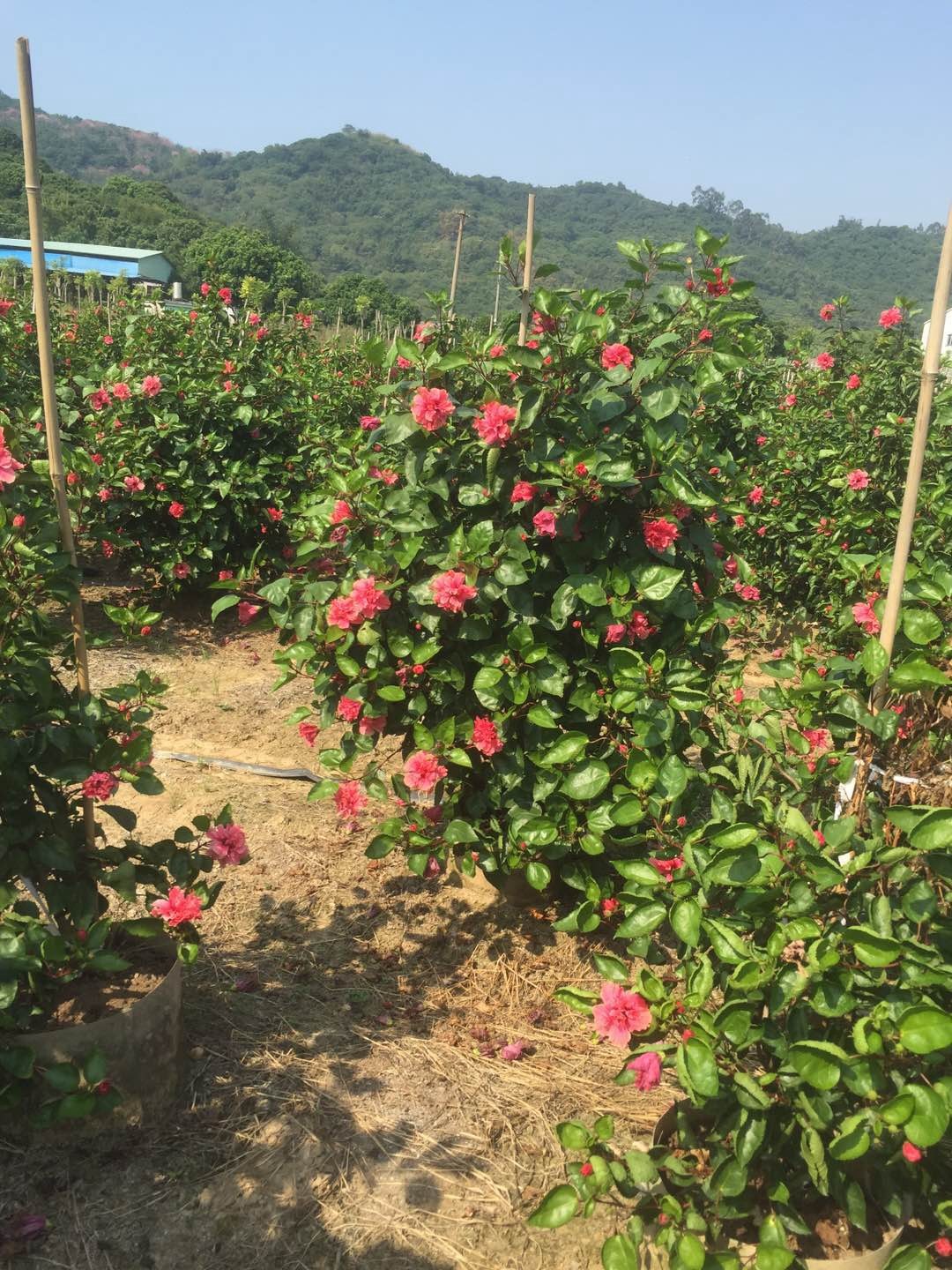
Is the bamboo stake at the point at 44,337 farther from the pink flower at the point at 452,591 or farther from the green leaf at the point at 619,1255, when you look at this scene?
the green leaf at the point at 619,1255

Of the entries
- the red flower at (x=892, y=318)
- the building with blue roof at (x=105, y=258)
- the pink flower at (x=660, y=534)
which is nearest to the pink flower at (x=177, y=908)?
the pink flower at (x=660, y=534)

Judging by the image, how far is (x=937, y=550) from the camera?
3.69 metres

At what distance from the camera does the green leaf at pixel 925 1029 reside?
3.83 ft

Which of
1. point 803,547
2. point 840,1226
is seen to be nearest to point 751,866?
point 840,1226

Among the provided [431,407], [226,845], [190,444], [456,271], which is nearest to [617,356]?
[431,407]

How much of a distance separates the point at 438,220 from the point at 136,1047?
314 ft

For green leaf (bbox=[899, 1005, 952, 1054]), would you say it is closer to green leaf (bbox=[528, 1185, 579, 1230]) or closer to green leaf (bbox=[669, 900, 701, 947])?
green leaf (bbox=[669, 900, 701, 947])

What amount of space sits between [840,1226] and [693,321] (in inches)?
76.7

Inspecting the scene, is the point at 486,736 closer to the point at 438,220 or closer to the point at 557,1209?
the point at 557,1209

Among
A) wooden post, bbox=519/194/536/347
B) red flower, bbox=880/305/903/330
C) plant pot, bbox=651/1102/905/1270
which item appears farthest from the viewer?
red flower, bbox=880/305/903/330

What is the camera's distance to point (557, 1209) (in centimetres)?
141

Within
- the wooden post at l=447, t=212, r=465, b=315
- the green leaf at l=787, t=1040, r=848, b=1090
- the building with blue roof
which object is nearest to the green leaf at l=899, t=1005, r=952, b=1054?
the green leaf at l=787, t=1040, r=848, b=1090

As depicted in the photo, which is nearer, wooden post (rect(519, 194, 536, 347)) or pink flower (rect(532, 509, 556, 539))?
pink flower (rect(532, 509, 556, 539))

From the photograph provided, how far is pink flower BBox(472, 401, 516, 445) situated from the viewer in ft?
6.96
